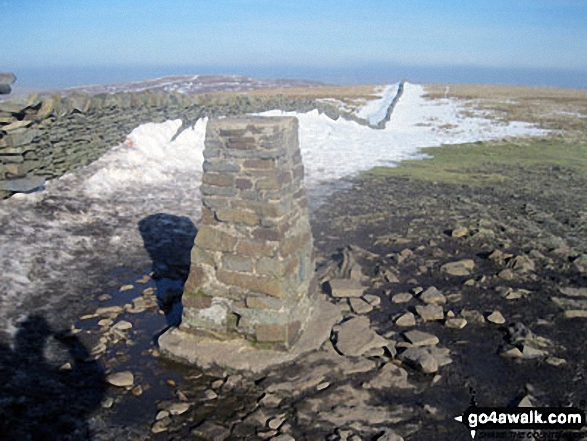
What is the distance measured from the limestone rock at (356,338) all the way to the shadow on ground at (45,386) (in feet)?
8.97

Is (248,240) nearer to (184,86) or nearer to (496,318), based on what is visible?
(496,318)

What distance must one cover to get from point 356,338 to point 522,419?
2.01m

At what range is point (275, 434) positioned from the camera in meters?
4.48

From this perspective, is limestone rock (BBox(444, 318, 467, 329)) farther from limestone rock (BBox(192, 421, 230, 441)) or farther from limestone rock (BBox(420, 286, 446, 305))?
limestone rock (BBox(192, 421, 230, 441))

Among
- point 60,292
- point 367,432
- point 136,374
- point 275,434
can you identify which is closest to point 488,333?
point 367,432

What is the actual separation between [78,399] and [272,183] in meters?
3.03

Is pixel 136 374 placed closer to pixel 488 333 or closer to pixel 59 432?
pixel 59 432

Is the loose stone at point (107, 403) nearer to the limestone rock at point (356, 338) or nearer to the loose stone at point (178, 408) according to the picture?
the loose stone at point (178, 408)

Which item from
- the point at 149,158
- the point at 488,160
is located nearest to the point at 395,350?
the point at 149,158

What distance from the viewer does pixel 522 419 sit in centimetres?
455

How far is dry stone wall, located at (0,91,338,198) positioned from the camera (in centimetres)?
1039

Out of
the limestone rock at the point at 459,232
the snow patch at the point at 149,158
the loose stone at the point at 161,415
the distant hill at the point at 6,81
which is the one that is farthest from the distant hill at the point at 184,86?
the loose stone at the point at 161,415

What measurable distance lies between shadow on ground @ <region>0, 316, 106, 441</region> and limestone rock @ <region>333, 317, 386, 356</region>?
108 inches

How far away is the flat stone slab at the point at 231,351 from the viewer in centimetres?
554
